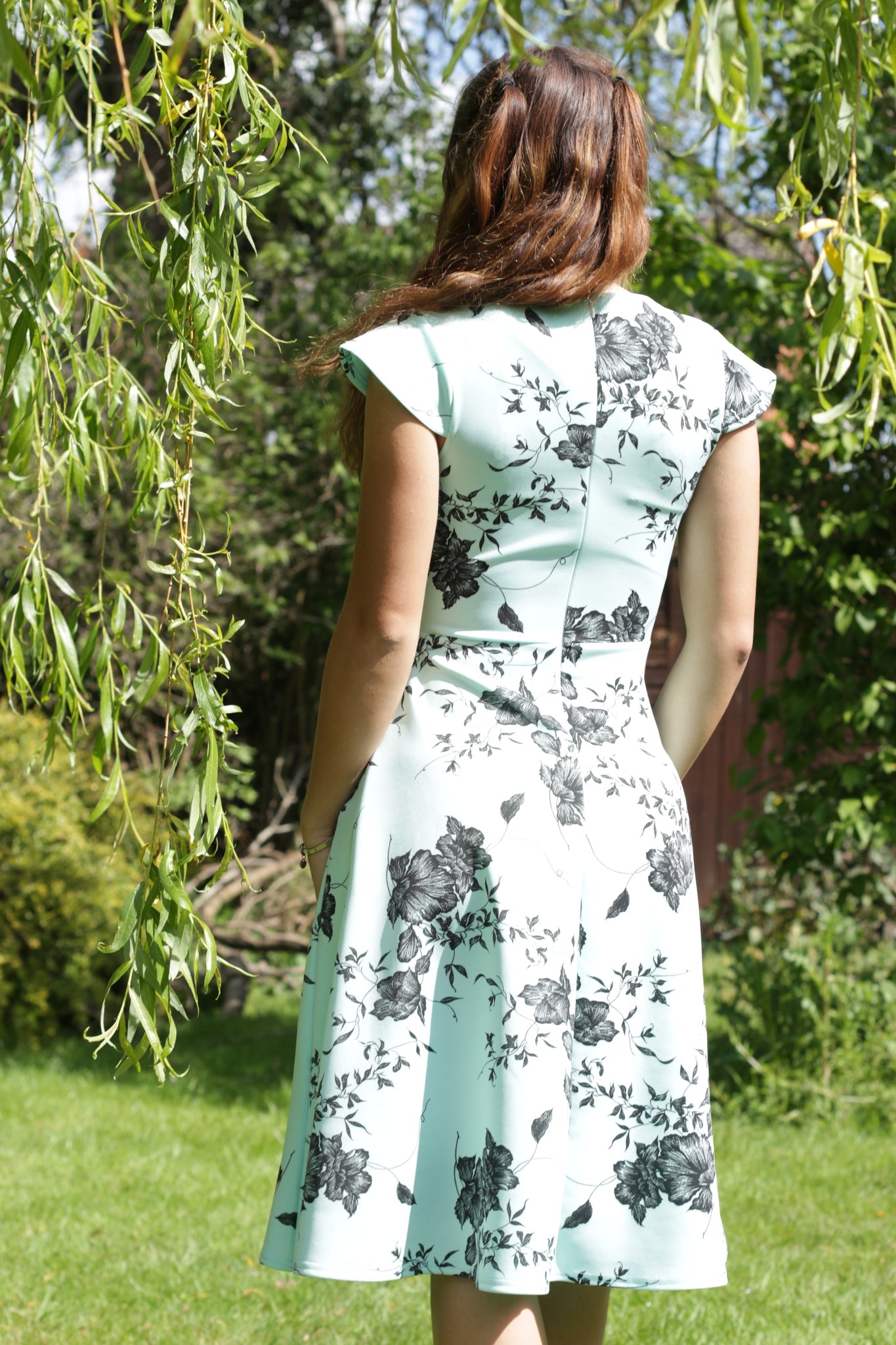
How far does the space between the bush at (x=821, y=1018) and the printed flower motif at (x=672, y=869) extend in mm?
2571

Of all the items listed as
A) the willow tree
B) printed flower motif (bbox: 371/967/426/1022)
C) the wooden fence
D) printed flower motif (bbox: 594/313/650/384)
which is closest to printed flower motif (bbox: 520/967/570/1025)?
printed flower motif (bbox: 371/967/426/1022)

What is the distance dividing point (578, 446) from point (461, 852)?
1.56ft

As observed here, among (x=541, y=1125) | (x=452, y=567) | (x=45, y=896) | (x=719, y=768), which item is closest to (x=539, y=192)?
(x=452, y=567)

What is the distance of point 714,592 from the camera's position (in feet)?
5.37

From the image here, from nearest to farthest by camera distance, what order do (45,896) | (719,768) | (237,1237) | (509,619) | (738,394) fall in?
(509,619) → (738,394) → (237,1237) → (45,896) → (719,768)

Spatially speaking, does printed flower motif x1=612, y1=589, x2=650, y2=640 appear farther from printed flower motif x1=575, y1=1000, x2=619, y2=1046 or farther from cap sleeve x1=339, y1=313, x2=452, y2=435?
printed flower motif x1=575, y1=1000, x2=619, y2=1046

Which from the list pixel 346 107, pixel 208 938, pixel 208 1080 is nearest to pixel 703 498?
pixel 208 938

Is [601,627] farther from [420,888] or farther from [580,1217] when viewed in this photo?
[580,1217]

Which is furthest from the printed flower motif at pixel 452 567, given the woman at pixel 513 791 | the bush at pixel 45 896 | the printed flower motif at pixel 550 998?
the bush at pixel 45 896

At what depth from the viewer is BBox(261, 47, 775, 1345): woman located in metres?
1.37

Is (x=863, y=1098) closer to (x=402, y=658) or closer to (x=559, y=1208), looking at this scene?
(x=559, y=1208)

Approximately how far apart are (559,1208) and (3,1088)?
11.3ft

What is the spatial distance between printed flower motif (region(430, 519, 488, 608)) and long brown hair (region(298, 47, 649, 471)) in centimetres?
26

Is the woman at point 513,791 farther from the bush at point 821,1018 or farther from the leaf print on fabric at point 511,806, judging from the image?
the bush at point 821,1018
